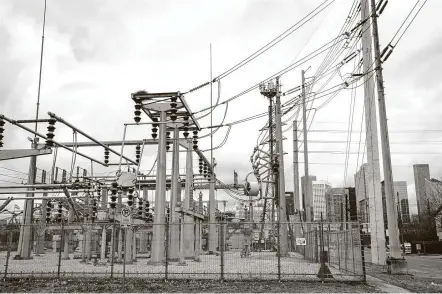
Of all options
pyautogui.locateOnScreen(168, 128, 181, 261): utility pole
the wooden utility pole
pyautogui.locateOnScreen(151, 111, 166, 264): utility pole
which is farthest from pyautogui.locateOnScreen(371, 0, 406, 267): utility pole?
pyautogui.locateOnScreen(151, 111, 166, 264): utility pole

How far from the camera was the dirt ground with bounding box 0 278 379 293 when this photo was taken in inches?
529

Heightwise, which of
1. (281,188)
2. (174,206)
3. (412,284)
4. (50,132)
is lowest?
(412,284)

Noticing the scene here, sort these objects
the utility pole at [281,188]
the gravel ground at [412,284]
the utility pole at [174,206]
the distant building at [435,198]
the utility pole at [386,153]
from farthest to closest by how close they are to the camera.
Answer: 1. the distant building at [435,198]
2. the utility pole at [281,188]
3. the utility pole at [174,206]
4. the utility pole at [386,153]
5. the gravel ground at [412,284]

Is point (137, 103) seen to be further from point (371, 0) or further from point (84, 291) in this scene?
point (371, 0)

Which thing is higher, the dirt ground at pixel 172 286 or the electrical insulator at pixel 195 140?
the electrical insulator at pixel 195 140

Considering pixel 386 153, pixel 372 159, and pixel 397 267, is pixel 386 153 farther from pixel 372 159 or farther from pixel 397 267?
pixel 397 267

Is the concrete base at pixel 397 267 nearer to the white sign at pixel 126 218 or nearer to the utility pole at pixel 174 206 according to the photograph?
the utility pole at pixel 174 206

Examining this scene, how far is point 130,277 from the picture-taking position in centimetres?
1559

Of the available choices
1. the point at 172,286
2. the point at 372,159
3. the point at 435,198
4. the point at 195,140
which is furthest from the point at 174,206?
the point at 435,198

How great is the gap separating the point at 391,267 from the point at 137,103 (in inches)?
528

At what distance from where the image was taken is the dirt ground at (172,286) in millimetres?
13430

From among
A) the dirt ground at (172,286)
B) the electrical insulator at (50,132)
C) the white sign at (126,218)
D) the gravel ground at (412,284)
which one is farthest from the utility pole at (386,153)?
the electrical insulator at (50,132)

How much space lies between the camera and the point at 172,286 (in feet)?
46.3

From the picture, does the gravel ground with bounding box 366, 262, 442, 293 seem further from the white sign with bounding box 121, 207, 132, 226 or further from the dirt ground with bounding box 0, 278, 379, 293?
the white sign with bounding box 121, 207, 132, 226
